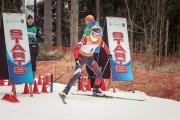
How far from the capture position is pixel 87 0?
38.3 meters

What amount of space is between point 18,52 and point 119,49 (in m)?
3.11

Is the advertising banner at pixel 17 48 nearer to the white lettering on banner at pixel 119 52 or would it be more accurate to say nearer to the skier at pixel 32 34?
the skier at pixel 32 34

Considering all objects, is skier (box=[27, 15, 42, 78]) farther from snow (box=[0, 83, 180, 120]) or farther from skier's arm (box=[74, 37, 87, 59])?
skier's arm (box=[74, 37, 87, 59])

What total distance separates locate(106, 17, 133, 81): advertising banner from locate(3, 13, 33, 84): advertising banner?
2.59 m

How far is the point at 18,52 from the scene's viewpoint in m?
10.2

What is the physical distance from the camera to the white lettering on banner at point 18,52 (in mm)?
10125

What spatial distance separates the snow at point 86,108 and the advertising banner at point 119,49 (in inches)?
45.0

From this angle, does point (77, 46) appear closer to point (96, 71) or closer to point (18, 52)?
point (96, 71)

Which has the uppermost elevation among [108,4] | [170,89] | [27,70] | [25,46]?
[108,4]

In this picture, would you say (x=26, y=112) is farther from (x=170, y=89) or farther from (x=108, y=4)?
(x=108, y=4)

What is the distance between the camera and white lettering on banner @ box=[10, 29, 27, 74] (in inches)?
Result: 399

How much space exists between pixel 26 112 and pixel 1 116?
65cm

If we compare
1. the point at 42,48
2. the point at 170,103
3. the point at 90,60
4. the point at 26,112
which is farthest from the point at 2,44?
the point at 42,48

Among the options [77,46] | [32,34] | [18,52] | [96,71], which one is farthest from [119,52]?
[18,52]
